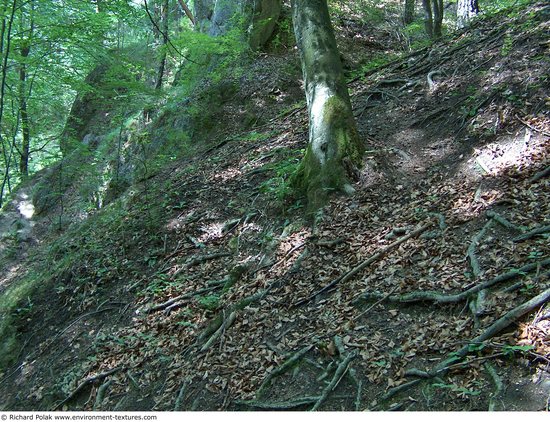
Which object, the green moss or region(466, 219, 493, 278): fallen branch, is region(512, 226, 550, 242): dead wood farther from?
the green moss

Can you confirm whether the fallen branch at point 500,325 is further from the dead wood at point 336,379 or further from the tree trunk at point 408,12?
the tree trunk at point 408,12

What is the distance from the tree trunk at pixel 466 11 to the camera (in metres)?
9.79

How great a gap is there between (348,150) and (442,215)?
5.71 ft

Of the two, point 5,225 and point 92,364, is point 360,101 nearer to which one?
point 92,364

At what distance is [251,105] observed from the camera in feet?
37.2

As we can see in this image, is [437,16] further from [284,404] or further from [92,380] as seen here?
[92,380]

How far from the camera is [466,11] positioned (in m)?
9.91

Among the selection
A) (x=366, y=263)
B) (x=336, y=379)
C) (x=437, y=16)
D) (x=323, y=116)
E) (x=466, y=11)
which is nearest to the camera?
(x=336, y=379)

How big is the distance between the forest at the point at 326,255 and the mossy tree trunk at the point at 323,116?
0.10ft

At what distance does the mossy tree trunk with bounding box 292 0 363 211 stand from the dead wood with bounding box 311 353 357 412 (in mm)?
2571

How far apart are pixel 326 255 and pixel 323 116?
7.14 feet

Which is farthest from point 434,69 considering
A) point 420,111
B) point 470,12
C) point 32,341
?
point 32,341

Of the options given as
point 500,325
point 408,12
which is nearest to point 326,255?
point 500,325

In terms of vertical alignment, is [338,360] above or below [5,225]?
below
